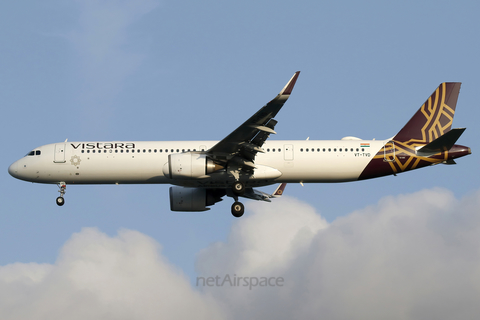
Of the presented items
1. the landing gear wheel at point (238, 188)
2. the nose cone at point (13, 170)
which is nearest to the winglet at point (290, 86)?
the landing gear wheel at point (238, 188)

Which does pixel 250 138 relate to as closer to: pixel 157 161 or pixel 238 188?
pixel 238 188

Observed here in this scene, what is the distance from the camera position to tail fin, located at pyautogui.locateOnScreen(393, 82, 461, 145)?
34.3 m

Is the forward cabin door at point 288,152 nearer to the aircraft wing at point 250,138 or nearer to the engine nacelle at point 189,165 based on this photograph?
the aircraft wing at point 250,138

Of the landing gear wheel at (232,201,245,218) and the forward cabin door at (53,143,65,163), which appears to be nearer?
the landing gear wheel at (232,201,245,218)

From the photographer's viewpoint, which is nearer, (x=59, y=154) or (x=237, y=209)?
(x=237, y=209)

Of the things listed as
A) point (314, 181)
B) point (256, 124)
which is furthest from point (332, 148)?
point (256, 124)

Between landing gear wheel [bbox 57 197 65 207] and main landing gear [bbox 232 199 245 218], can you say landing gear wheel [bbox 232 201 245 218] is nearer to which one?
main landing gear [bbox 232 199 245 218]

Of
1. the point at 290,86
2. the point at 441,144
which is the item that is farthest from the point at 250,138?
the point at 441,144

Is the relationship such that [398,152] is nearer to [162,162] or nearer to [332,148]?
[332,148]

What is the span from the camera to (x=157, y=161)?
33.7 metres

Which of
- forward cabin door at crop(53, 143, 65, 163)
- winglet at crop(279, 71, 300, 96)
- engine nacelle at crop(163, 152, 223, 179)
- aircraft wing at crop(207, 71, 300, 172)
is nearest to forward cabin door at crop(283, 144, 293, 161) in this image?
aircraft wing at crop(207, 71, 300, 172)

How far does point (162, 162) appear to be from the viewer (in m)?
33.7

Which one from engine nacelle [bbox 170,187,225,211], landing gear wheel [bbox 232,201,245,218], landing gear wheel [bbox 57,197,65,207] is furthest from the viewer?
engine nacelle [bbox 170,187,225,211]

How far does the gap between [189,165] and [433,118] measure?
14498 mm
